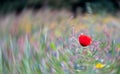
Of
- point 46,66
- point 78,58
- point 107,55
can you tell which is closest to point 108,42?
point 107,55

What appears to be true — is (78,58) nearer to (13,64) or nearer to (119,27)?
(13,64)

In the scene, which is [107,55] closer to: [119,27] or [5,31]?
[5,31]

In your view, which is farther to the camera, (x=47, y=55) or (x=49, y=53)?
(x=49, y=53)

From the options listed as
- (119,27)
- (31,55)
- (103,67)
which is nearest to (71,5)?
(119,27)

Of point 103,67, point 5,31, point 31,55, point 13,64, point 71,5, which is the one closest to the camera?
point 13,64

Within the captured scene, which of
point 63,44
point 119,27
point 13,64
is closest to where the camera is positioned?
point 13,64

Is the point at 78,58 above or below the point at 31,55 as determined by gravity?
below

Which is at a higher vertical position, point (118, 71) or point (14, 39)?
point (14, 39)

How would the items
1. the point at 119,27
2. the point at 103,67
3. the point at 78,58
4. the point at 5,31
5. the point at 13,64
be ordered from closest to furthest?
1. the point at 13,64
2. the point at 5,31
3. the point at 103,67
4. the point at 78,58
5. the point at 119,27

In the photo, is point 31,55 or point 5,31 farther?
point 5,31
